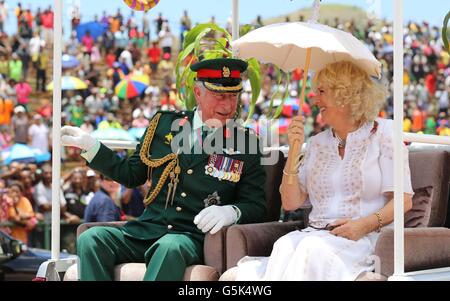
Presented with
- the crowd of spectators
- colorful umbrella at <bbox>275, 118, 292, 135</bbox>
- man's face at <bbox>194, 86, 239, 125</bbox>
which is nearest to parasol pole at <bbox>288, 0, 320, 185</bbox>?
man's face at <bbox>194, 86, 239, 125</bbox>

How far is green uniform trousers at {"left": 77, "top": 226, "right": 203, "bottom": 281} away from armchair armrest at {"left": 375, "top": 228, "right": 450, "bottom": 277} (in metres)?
1.06

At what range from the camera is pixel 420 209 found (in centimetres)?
508

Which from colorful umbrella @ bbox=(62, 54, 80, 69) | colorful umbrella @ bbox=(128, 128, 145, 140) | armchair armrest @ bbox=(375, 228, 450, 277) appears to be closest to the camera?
armchair armrest @ bbox=(375, 228, 450, 277)

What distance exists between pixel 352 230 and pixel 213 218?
80cm

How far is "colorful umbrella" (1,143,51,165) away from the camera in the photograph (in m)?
14.3

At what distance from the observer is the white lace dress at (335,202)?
14.9ft

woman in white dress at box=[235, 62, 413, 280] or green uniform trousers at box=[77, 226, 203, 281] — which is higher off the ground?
woman in white dress at box=[235, 62, 413, 280]

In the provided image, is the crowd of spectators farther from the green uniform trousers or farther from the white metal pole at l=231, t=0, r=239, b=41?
the green uniform trousers

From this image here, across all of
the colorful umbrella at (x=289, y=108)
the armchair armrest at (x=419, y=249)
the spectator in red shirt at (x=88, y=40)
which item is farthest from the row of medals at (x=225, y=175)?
the spectator in red shirt at (x=88, y=40)

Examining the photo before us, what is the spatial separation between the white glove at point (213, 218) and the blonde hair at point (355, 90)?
847 millimetres

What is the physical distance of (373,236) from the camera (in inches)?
189

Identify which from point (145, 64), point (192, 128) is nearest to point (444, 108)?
point (145, 64)

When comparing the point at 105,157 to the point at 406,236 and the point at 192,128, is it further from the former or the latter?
the point at 406,236

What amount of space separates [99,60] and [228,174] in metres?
14.4
